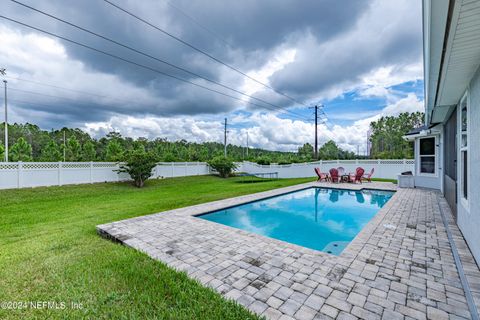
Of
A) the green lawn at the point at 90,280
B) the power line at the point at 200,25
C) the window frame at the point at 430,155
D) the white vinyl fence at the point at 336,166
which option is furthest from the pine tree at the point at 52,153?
the window frame at the point at 430,155

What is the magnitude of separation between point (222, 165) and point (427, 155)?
14.5 metres

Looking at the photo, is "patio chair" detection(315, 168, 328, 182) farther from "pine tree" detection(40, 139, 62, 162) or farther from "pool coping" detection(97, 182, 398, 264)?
"pine tree" detection(40, 139, 62, 162)

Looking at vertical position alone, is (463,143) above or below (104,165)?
above

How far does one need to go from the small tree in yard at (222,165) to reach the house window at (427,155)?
13.8 meters

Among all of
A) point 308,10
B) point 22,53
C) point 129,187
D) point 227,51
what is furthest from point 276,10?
point 129,187

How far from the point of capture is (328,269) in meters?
2.97

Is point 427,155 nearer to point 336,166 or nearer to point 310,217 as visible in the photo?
point 310,217

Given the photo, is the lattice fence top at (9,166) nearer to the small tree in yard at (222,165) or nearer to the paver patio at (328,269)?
the paver patio at (328,269)

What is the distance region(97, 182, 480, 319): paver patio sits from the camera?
2.18 m

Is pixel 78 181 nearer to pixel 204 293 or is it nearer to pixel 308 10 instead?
pixel 204 293

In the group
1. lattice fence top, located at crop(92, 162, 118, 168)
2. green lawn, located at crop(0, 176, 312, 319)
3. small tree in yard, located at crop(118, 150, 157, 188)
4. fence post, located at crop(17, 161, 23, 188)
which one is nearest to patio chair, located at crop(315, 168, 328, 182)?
small tree in yard, located at crop(118, 150, 157, 188)

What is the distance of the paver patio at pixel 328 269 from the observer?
7.16ft

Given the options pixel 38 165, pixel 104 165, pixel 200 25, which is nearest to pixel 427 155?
pixel 200 25

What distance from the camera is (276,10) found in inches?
330
